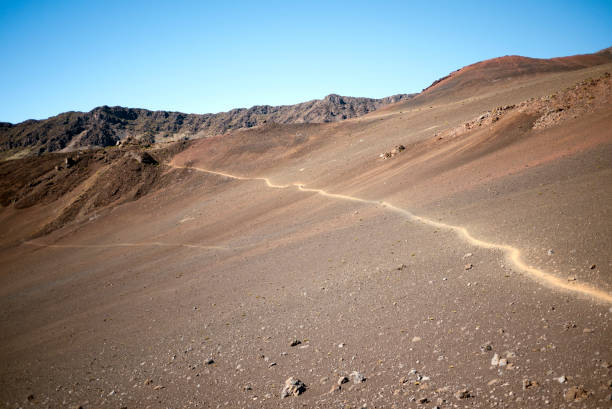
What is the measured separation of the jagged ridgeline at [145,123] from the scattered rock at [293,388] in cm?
10012

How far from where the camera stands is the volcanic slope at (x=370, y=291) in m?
5.41

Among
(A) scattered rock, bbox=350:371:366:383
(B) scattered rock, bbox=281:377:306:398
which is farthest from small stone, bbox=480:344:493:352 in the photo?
(B) scattered rock, bbox=281:377:306:398

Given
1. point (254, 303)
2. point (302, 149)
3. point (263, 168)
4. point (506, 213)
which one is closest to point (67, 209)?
point (263, 168)

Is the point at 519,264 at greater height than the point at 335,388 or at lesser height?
greater

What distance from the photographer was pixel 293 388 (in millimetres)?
5801

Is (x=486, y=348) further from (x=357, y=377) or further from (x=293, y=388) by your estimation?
(x=293, y=388)

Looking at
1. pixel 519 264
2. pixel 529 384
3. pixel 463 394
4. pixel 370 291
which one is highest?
pixel 519 264

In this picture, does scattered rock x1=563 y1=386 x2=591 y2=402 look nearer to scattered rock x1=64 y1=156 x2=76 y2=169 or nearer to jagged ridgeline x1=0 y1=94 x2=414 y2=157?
scattered rock x1=64 y1=156 x2=76 y2=169

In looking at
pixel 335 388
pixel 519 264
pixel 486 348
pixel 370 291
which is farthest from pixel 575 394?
pixel 370 291

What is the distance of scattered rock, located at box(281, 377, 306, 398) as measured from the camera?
18.8ft

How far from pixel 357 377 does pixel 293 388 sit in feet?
3.54

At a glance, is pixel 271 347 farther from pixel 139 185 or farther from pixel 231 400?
pixel 139 185

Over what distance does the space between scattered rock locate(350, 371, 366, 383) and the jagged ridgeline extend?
100607mm

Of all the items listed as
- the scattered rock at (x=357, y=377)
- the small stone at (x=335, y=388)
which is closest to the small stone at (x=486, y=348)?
the scattered rock at (x=357, y=377)
